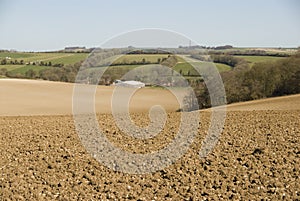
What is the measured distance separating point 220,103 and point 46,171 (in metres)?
19.7

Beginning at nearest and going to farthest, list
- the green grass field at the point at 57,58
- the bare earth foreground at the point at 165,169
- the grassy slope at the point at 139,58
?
the bare earth foreground at the point at 165,169, the grassy slope at the point at 139,58, the green grass field at the point at 57,58

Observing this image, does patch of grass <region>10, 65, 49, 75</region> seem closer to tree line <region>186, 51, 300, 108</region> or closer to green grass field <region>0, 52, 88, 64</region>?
green grass field <region>0, 52, 88, 64</region>

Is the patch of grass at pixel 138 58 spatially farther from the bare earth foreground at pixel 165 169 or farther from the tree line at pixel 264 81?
the bare earth foreground at pixel 165 169

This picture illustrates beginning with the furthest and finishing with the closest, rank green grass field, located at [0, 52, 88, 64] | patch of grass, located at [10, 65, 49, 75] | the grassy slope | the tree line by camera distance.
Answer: green grass field, located at [0, 52, 88, 64] < patch of grass, located at [10, 65, 49, 75] < the tree line < the grassy slope

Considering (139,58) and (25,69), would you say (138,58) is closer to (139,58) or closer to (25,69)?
(139,58)

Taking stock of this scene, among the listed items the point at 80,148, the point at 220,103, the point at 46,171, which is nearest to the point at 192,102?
the point at 220,103

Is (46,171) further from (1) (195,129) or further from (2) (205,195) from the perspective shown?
(1) (195,129)

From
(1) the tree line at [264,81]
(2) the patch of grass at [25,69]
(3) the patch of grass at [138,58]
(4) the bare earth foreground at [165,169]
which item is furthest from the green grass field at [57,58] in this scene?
(4) the bare earth foreground at [165,169]

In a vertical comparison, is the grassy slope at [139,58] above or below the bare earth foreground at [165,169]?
above

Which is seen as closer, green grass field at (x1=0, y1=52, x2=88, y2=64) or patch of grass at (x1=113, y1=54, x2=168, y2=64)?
patch of grass at (x1=113, y1=54, x2=168, y2=64)

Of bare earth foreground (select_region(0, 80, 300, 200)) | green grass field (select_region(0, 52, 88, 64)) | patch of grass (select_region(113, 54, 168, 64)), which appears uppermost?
green grass field (select_region(0, 52, 88, 64))

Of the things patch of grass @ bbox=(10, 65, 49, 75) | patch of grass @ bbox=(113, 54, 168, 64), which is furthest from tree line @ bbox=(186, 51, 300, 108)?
patch of grass @ bbox=(10, 65, 49, 75)

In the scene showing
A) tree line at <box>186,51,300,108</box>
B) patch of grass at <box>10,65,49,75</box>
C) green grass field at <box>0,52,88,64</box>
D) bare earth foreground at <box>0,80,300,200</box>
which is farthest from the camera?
green grass field at <box>0,52,88,64</box>

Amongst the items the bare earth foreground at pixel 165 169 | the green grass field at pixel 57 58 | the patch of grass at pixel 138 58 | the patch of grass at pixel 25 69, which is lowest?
the bare earth foreground at pixel 165 169
